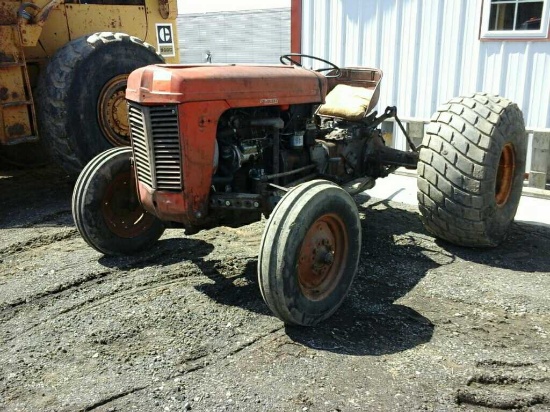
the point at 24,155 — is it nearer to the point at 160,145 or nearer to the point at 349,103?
the point at 349,103

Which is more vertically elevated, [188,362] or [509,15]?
[509,15]

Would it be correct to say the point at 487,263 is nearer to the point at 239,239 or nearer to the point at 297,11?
the point at 239,239

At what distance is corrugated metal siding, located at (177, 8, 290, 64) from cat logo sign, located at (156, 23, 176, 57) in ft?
25.3

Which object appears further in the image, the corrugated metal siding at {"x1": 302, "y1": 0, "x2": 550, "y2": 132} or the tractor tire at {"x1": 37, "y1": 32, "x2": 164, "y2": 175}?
the corrugated metal siding at {"x1": 302, "y1": 0, "x2": 550, "y2": 132}

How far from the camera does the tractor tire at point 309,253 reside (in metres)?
3.39

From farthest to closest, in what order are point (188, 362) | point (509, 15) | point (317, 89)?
point (509, 15), point (317, 89), point (188, 362)

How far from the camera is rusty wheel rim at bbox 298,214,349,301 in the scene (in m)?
3.71

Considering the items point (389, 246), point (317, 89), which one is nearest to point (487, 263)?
point (389, 246)

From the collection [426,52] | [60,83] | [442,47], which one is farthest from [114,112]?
[442,47]

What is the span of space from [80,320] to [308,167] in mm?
2148

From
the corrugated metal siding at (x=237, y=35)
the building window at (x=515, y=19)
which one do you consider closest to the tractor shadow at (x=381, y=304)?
the building window at (x=515, y=19)

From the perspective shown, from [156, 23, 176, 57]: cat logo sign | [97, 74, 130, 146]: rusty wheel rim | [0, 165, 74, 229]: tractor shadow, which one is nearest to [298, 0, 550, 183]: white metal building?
[156, 23, 176, 57]: cat logo sign

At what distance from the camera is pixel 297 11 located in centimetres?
945

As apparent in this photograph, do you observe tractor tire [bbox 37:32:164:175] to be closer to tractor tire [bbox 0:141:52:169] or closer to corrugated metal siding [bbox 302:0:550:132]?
tractor tire [bbox 0:141:52:169]
